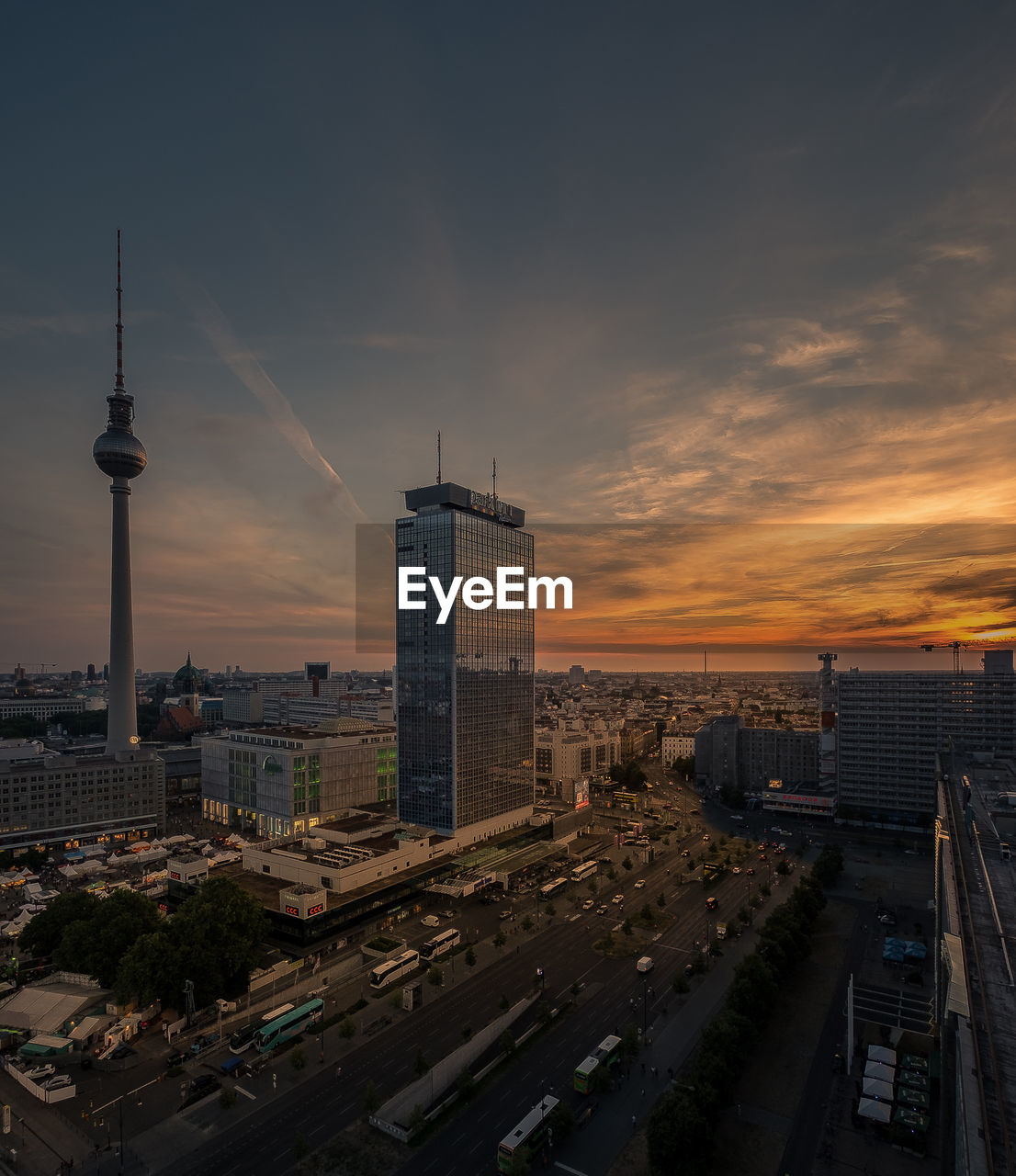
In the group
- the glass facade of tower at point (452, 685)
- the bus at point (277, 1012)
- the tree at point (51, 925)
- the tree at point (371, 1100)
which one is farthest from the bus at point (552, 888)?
the tree at point (51, 925)

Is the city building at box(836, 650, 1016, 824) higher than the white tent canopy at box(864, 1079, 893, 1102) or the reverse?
higher

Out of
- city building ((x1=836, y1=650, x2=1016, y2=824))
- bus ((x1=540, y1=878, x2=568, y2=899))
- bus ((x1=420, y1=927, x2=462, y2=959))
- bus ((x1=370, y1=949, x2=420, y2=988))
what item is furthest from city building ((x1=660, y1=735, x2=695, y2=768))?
bus ((x1=370, y1=949, x2=420, y2=988))

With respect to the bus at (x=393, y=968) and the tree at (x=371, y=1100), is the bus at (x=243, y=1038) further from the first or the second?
the tree at (x=371, y=1100)

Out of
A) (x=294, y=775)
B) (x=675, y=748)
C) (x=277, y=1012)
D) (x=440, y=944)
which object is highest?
(x=294, y=775)

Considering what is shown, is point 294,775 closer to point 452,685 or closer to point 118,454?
point 452,685

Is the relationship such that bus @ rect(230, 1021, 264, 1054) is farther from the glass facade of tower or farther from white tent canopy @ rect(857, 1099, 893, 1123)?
white tent canopy @ rect(857, 1099, 893, 1123)

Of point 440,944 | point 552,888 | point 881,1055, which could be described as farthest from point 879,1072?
point 552,888
